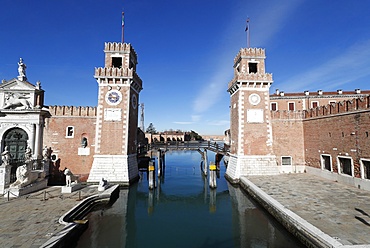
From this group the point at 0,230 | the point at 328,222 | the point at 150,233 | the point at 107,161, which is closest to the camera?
the point at 0,230

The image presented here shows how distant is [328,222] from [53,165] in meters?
20.8

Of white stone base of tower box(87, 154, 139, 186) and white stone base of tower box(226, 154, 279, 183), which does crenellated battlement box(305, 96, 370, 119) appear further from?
white stone base of tower box(87, 154, 139, 186)

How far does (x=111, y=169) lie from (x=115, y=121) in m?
4.15

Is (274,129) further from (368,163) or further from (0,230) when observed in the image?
(0,230)

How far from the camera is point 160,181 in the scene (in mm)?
23297

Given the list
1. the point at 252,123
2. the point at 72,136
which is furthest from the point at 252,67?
the point at 72,136

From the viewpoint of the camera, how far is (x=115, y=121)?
1897 cm

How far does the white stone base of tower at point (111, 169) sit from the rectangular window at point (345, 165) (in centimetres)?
1669

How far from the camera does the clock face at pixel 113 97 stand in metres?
19.1

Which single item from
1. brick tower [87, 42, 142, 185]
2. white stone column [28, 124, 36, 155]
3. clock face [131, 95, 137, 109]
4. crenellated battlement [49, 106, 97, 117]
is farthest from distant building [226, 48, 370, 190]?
white stone column [28, 124, 36, 155]

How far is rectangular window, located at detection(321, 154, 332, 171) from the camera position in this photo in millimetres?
17469

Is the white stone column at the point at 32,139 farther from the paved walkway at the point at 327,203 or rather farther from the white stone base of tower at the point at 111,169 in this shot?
the paved walkway at the point at 327,203

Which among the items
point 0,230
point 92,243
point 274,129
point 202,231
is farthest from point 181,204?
point 274,129

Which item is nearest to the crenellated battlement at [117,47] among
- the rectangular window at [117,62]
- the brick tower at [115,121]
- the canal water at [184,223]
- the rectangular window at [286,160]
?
the brick tower at [115,121]
